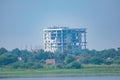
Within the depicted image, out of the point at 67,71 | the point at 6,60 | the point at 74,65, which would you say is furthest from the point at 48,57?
the point at 67,71

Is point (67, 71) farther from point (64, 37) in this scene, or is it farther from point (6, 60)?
point (64, 37)

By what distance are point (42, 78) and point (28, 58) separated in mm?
23898

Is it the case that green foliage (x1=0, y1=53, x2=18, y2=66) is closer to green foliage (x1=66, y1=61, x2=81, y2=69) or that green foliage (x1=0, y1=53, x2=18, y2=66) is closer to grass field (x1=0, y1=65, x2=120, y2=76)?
grass field (x1=0, y1=65, x2=120, y2=76)

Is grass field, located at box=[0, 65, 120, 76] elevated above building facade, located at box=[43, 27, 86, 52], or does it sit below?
below

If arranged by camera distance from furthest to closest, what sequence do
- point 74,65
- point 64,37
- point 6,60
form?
point 64,37
point 6,60
point 74,65

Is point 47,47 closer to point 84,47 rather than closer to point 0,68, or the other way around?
point 84,47

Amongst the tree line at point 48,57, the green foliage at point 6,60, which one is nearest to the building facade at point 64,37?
the tree line at point 48,57

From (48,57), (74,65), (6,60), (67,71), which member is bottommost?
(67,71)

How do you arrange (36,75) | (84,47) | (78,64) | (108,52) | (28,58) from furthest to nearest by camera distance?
(84,47) < (108,52) < (28,58) < (78,64) < (36,75)

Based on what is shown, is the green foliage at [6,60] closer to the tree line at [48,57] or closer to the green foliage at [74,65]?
the tree line at [48,57]

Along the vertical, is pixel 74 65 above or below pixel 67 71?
above

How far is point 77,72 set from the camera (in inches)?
2785

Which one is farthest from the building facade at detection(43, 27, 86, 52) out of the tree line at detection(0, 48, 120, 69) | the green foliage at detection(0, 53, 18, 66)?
the green foliage at detection(0, 53, 18, 66)

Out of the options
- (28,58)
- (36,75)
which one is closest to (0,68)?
(36,75)
